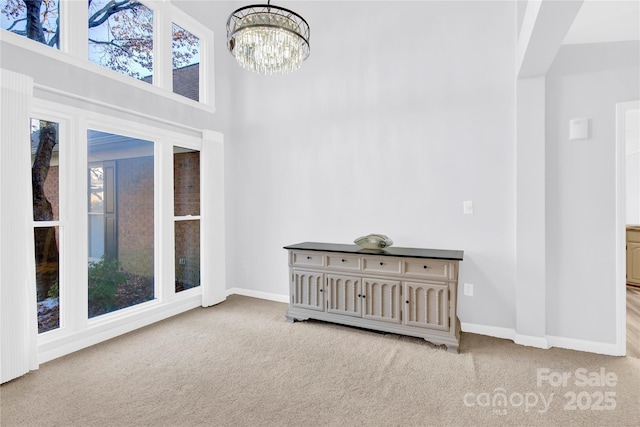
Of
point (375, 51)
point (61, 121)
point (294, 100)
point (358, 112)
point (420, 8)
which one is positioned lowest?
point (61, 121)

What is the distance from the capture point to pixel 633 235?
4734 millimetres

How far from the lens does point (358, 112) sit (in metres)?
3.70

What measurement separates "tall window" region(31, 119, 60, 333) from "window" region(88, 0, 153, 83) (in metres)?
0.89

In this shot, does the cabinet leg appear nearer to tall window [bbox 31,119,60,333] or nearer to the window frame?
the window frame

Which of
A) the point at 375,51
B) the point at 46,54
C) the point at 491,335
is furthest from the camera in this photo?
the point at 375,51

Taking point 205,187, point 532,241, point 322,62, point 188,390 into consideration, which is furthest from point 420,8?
point 188,390

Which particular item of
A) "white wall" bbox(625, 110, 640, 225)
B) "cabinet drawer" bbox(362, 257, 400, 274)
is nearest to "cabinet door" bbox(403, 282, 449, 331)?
"cabinet drawer" bbox(362, 257, 400, 274)

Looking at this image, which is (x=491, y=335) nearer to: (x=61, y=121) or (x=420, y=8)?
(x=420, y=8)

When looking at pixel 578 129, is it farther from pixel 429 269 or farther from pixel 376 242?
pixel 376 242

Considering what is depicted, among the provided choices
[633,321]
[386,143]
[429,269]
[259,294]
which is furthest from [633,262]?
[259,294]

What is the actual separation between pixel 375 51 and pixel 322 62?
2.20 ft

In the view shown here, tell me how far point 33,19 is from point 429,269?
3957 mm

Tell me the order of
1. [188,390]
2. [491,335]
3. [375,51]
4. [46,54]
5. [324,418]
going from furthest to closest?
1. [375,51]
2. [491,335]
3. [46,54]
4. [188,390]
5. [324,418]

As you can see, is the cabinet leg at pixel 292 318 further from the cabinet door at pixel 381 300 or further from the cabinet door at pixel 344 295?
the cabinet door at pixel 381 300
